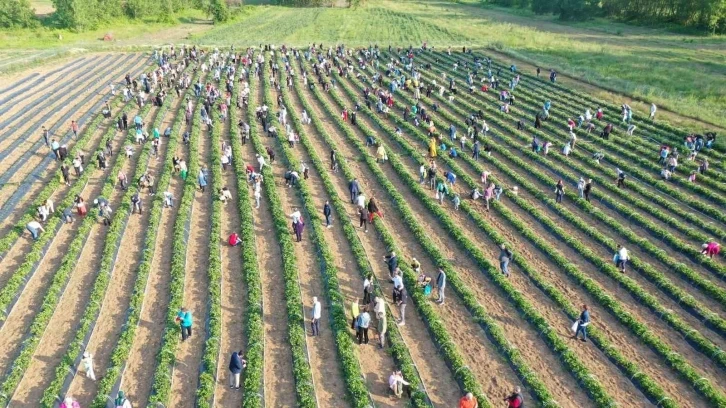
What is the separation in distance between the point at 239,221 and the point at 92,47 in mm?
57988

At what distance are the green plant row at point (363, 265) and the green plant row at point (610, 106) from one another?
886 inches

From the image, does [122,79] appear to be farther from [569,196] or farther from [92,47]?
[569,196]

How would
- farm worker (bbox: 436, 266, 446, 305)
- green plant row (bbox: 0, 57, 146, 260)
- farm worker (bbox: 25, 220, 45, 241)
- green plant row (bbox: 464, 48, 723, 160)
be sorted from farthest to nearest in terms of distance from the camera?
green plant row (bbox: 464, 48, 723, 160)
farm worker (bbox: 25, 220, 45, 241)
green plant row (bbox: 0, 57, 146, 260)
farm worker (bbox: 436, 266, 446, 305)

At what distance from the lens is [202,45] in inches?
2965

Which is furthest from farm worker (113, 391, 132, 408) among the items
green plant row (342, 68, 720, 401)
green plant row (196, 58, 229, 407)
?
green plant row (342, 68, 720, 401)

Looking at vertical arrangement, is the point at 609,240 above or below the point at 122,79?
below

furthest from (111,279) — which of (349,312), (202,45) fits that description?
(202,45)

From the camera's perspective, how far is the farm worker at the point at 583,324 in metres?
19.3

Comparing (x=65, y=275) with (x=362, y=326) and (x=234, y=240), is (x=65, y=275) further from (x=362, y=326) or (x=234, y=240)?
(x=362, y=326)

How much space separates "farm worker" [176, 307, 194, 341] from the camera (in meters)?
19.3

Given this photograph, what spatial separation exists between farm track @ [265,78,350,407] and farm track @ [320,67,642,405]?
172 inches

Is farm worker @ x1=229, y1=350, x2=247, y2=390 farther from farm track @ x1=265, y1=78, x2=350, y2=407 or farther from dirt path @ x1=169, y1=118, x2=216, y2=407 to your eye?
farm track @ x1=265, y1=78, x2=350, y2=407

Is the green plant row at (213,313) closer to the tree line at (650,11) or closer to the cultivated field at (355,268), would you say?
the cultivated field at (355,268)

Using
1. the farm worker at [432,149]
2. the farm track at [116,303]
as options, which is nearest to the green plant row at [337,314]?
the farm track at [116,303]
